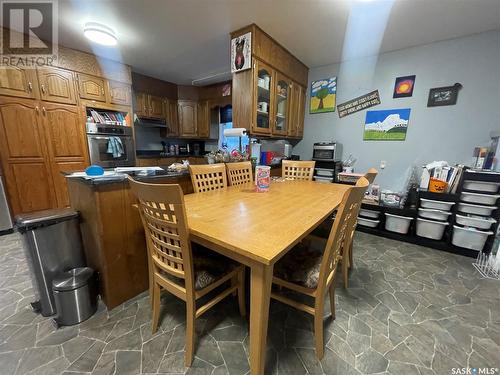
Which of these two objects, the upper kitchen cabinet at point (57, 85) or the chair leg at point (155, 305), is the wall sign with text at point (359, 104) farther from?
the upper kitchen cabinet at point (57, 85)

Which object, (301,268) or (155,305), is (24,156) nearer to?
(155,305)

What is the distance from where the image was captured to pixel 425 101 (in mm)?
2697

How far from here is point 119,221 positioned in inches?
54.9

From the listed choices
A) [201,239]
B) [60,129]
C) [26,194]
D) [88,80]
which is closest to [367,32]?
[201,239]

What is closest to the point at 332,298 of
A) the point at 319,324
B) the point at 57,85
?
the point at 319,324

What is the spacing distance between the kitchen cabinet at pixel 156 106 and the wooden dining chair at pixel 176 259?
3833 millimetres

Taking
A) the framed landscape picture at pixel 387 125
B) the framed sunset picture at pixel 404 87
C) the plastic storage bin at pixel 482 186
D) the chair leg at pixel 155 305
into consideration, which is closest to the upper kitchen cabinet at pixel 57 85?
the chair leg at pixel 155 305

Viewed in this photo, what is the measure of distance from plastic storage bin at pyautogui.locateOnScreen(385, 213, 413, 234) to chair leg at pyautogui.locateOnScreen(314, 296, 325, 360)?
212 cm

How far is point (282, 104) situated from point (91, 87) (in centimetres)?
296

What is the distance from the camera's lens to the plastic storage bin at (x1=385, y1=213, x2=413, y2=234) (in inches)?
100

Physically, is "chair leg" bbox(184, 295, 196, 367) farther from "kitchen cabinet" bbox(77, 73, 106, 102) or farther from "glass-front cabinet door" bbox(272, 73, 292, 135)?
"kitchen cabinet" bbox(77, 73, 106, 102)

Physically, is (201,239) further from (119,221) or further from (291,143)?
(291,143)

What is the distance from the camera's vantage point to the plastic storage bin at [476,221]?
2.11 m

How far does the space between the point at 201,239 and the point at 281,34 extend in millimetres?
2666
